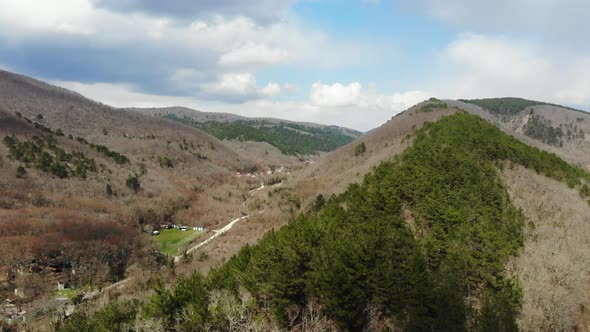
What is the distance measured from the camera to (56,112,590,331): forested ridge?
34.5 m

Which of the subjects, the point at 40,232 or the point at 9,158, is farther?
the point at 9,158

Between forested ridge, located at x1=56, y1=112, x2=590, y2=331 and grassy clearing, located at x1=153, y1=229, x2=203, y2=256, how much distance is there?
58393 mm

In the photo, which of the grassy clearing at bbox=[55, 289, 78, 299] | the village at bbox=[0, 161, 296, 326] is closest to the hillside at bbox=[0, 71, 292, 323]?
the village at bbox=[0, 161, 296, 326]

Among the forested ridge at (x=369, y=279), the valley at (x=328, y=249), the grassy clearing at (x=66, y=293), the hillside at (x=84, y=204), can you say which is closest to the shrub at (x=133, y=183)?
the hillside at (x=84, y=204)

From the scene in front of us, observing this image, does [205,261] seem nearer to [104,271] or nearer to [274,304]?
[104,271]

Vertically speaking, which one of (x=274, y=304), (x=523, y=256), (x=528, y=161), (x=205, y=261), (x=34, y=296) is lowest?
(x=34, y=296)

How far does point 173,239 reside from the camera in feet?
363

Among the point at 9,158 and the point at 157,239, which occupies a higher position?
the point at 9,158

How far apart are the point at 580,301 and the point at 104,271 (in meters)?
79.8

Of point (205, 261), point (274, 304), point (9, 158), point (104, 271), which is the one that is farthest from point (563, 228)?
point (9, 158)

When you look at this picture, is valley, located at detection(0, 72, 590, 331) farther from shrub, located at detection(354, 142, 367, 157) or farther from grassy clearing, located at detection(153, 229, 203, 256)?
shrub, located at detection(354, 142, 367, 157)

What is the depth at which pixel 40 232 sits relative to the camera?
84.8 meters

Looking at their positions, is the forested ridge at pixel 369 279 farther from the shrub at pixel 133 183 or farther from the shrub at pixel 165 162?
the shrub at pixel 165 162

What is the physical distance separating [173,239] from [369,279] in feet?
278
